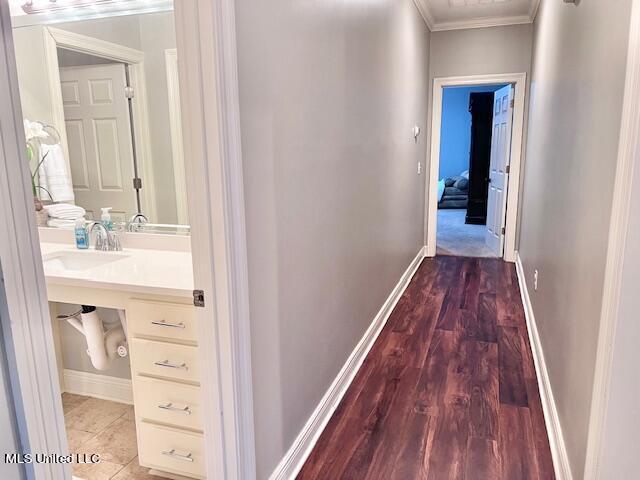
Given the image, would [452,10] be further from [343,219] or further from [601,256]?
[601,256]

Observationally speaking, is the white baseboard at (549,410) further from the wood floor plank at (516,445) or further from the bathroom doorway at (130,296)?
the bathroom doorway at (130,296)

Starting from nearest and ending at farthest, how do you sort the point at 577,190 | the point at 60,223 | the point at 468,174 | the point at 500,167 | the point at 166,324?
the point at 166,324 < the point at 577,190 < the point at 60,223 < the point at 500,167 < the point at 468,174

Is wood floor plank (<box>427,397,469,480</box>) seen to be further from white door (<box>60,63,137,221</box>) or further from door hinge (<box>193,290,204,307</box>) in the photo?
white door (<box>60,63,137,221</box>)

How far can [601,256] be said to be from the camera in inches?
58.7

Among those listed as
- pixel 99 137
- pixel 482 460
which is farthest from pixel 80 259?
pixel 482 460

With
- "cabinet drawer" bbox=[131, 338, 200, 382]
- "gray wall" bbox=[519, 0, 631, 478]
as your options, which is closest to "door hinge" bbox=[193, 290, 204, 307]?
"cabinet drawer" bbox=[131, 338, 200, 382]

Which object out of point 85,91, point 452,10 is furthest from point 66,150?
point 452,10

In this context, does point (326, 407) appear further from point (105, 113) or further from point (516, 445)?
point (105, 113)

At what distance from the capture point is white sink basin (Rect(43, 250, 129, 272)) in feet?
7.74

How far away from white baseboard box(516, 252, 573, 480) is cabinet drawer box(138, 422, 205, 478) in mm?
1428

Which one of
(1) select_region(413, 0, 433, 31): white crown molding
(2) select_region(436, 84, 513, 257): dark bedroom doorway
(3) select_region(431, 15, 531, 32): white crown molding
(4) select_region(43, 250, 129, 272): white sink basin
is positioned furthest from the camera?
(2) select_region(436, 84, 513, 257): dark bedroom doorway

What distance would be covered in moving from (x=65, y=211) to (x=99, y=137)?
47cm

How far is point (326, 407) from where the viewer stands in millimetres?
2309

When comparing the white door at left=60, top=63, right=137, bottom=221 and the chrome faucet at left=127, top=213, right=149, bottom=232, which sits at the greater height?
the white door at left=60, top=63, right=137, bottom=221
